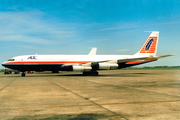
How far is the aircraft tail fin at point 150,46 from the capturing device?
37.1 metres

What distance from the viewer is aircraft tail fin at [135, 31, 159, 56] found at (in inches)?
1460

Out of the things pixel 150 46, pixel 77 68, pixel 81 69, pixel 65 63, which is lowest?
pixel 81 69

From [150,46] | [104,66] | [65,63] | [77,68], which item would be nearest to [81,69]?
[77,68]

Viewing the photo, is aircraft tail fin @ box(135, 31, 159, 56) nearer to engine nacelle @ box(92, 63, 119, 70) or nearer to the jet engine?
engine nacelle @ box(92, 63, 119, 70)

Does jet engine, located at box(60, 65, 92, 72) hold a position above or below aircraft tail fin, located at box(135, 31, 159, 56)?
below

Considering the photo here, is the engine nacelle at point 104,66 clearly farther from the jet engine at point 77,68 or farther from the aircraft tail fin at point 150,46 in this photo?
the aircraft tail fin at point 150,46


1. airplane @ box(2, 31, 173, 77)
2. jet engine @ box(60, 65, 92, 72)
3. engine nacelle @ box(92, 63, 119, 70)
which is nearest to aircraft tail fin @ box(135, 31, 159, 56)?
airplane @ box(2, 31, 173, 77)

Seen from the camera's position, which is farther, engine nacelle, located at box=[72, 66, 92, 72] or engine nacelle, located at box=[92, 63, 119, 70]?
engine nacelle, located at box=[92, 63, 119, 70]

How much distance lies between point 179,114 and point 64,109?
3777 mm

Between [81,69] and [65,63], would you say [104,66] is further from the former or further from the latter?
[65,63]

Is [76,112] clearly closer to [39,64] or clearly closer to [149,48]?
[39,64]

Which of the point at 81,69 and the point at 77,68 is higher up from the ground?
the point at 77,68

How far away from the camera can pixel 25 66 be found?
30828 millimetres

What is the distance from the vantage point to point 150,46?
37250 millimetres
